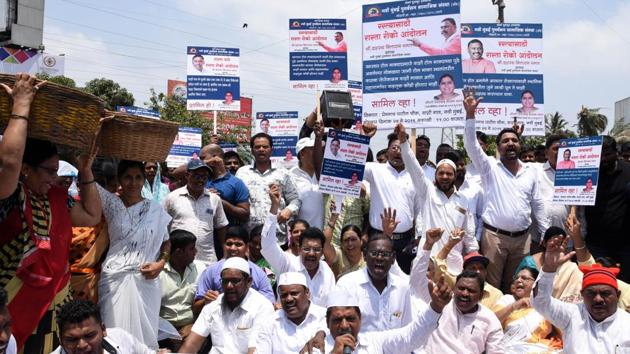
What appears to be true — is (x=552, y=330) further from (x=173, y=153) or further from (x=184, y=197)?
(x=173, y=153)

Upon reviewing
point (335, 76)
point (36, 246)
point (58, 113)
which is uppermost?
point (335, 76)

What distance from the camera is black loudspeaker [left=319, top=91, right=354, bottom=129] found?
8.30 metres

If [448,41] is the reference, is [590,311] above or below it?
below

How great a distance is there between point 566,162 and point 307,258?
9.42ft

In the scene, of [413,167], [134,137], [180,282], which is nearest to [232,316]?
[180,282]

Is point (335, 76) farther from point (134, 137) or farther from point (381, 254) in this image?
point (134, 137)

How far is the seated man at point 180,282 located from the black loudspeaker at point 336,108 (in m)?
2.26

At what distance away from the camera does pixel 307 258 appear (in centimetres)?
668

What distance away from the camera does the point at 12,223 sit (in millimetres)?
4410

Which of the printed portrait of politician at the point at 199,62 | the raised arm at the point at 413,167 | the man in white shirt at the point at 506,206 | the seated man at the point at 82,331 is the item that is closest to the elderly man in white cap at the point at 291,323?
the seated man at the point at 82,331

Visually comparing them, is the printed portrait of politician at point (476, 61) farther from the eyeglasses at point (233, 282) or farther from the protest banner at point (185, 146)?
the eyeglasses at point (233, 282)

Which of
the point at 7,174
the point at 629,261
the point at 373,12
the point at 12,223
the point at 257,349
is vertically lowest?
the point at 257,349

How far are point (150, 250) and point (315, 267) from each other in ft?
5.68

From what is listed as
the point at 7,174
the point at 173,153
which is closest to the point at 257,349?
the point at 7,174
